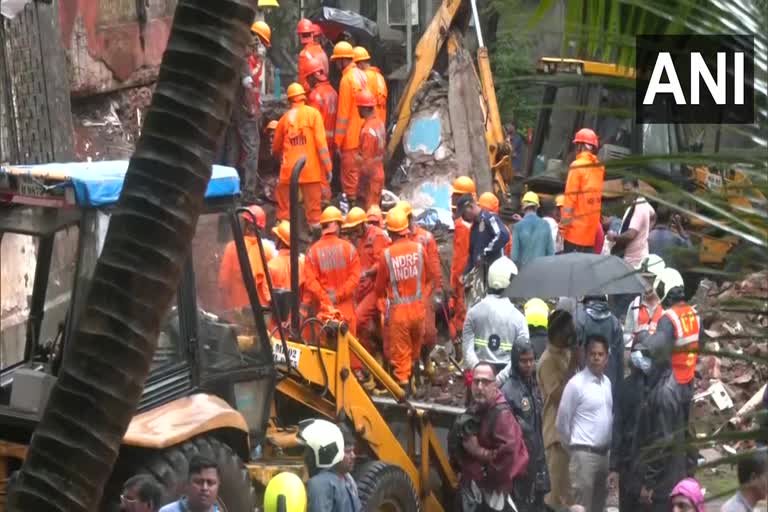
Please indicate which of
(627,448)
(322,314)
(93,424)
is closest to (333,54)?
(322,314)

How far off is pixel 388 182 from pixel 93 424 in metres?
16.7

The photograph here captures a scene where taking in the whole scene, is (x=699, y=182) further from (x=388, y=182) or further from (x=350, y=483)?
(x=388, y=182)

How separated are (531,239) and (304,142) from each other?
332cm

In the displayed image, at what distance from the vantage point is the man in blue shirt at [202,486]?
294 inches

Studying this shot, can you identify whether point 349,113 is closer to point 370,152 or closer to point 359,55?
point 370,152

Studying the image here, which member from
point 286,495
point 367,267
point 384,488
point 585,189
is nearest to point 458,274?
point 367,267

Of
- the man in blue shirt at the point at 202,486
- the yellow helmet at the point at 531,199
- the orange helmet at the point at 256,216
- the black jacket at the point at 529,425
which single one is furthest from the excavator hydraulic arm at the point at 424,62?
the man in blue shirt at the point at 202,486

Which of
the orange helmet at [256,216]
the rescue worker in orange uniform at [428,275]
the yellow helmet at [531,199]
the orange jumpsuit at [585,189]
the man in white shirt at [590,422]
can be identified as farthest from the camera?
the yellow helmet at [531,199]

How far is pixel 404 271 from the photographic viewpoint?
14.7 meters

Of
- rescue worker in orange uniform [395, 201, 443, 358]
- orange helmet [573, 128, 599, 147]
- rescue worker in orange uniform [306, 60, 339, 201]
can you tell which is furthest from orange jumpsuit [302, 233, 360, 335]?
rescue worker in orange uniform [306, 60, 339, 201]

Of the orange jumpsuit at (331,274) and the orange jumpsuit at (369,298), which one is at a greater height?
the orange jumpsuit at (331,274)

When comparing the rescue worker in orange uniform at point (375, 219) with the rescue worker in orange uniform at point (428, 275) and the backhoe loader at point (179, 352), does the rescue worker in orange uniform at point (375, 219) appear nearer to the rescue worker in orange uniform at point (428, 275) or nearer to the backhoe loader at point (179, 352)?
the rescue worker in orange uniform at point (428, 275)

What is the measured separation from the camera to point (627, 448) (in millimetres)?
10750

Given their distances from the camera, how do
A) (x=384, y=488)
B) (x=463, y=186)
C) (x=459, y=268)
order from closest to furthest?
(x=384, y=488) → (x=459, y=268) → (x=463, y=186)
